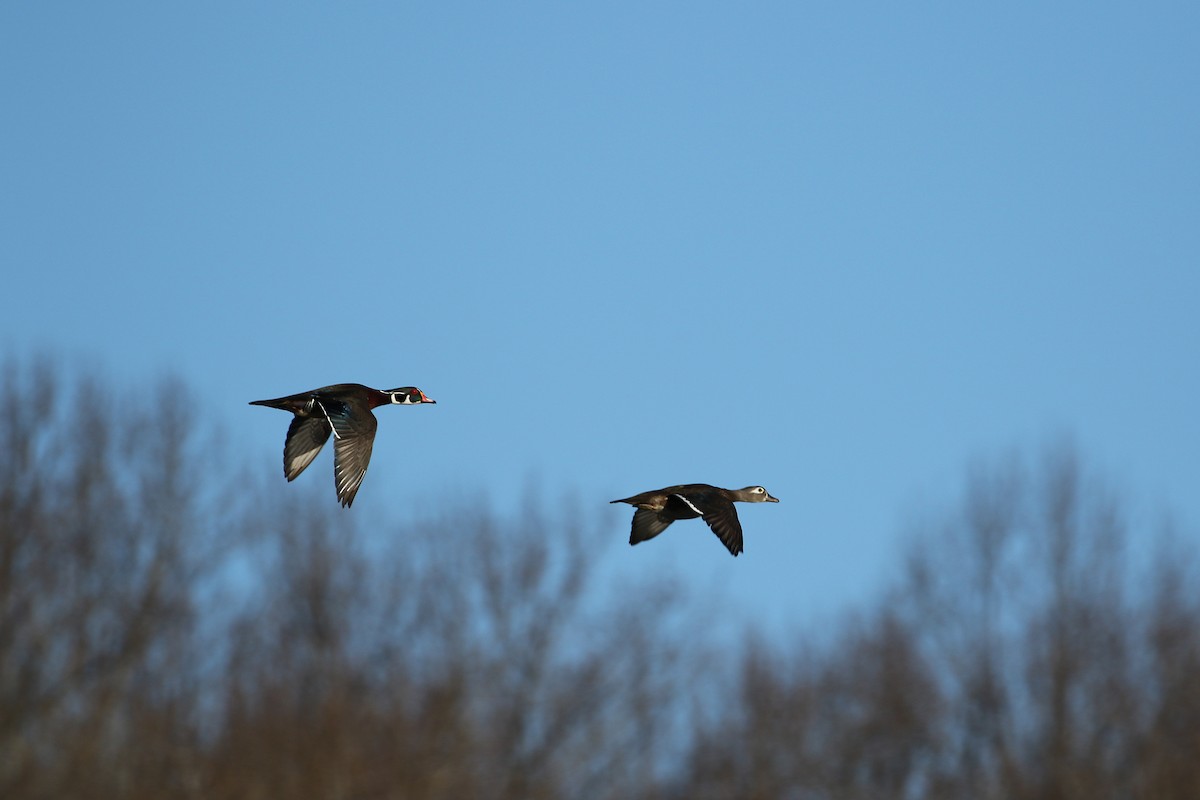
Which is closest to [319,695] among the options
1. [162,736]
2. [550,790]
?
[550,790]

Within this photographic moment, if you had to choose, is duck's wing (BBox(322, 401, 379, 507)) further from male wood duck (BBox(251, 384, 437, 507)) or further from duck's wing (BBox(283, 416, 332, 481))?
duck's wing (BBox(283, 416, 332, 481))

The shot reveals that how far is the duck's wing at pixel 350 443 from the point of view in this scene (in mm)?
17969

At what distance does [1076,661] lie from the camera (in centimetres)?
4250

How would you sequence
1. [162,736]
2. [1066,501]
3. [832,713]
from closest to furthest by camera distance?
[162,736] → [832,713] → [1066,501]

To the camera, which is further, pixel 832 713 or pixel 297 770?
pixel 832 713

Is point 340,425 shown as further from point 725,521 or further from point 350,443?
point 725,521

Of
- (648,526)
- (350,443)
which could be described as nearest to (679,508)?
(648,526)

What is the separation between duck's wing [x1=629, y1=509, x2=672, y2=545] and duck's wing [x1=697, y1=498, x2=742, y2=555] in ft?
3.02

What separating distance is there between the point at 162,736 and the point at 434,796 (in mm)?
3891

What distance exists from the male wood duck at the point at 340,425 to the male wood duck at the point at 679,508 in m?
2.17

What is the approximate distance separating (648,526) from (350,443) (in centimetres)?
316

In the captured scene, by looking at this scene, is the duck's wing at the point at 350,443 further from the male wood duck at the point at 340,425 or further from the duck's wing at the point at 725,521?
the duck's wing at the point at 725,521

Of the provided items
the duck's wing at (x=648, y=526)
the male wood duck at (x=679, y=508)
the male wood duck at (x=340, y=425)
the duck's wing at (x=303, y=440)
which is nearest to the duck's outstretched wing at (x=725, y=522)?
the male wood duck at (x=679, y=508)

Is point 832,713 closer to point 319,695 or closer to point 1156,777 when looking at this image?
point 1156,777
